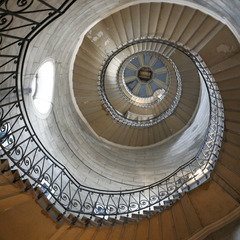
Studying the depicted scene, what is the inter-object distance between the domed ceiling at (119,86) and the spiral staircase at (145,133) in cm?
Result: 6

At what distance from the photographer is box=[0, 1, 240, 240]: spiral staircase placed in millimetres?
4387

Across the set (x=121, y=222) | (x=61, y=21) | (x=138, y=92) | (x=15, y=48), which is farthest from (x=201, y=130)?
(x=138, y=92)

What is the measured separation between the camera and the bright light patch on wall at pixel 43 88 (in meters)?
6.45

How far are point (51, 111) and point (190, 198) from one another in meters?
5.43

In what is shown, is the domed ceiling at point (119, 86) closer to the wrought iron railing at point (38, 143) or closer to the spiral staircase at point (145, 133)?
the spiral staircase at point (145, 133)

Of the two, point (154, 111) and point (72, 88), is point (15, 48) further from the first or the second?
point (154, 111)

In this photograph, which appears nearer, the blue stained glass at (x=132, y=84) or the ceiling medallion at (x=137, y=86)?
the ceiling medallion at (x=137, y=86)

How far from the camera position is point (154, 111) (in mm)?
13609

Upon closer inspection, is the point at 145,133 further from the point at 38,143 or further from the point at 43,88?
the point at 38,143

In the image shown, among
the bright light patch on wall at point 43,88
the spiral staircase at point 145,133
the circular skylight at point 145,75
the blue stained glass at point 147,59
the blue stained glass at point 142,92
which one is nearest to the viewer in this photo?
the spiral staircase at point 145,133

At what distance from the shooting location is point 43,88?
22.2 feet

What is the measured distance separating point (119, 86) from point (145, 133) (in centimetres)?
436

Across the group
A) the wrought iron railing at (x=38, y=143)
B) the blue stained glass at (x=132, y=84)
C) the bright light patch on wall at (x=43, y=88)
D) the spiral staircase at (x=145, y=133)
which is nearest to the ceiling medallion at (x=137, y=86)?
the blue stained glass at (x=132, y=84)

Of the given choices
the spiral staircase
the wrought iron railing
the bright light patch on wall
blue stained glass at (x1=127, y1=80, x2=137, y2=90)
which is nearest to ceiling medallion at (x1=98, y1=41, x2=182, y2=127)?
blue stained glass at (x1=127, y1=80, x2=137, y2=90)
